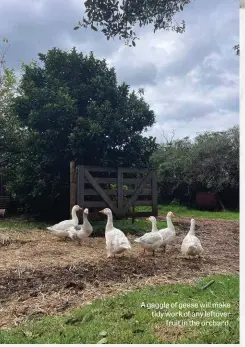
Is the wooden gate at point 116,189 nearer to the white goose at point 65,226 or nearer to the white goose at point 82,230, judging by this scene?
the white goose at point 65,226

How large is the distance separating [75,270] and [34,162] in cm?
158

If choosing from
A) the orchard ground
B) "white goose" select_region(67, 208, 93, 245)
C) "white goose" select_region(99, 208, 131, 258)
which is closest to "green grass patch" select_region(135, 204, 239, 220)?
the orchard ground

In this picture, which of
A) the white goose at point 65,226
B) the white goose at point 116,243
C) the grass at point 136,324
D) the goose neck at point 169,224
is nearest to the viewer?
the grass at point 136,324

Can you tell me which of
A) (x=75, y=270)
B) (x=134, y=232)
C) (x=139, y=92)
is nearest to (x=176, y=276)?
(x=75, y=270)

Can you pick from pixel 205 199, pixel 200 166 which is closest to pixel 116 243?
pixel 205 199

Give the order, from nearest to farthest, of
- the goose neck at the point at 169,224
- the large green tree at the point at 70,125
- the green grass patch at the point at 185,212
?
the green grass patch at the point at 185,212, the goose neck at the point at 169,224, the large green tree at the point at 70,125

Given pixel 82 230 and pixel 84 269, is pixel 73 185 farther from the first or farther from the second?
pixel 84 269

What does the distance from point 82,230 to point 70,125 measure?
1245 millimetres

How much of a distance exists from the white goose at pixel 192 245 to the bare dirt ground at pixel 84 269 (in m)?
0.09

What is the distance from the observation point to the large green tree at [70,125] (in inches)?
210

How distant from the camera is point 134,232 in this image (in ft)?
18.7

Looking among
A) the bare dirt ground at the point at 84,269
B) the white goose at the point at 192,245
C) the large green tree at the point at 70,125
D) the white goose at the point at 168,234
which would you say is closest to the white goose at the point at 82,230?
the bare dirt ground at the point at 84,269

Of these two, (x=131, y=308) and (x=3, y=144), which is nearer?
(x=131, y=308)
